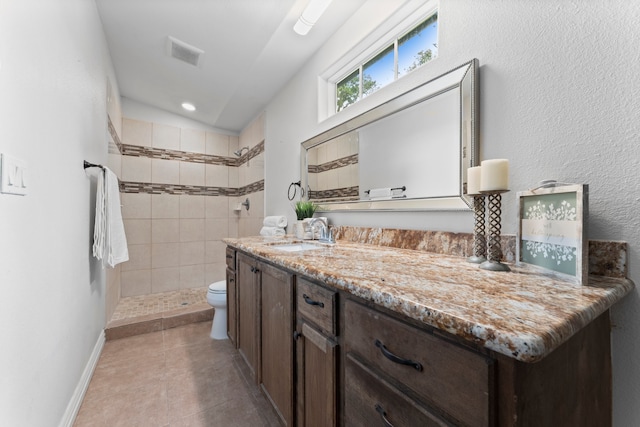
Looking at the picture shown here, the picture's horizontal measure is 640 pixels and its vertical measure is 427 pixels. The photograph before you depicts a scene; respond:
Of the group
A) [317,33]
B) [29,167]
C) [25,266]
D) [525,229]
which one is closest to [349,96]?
[317,33]

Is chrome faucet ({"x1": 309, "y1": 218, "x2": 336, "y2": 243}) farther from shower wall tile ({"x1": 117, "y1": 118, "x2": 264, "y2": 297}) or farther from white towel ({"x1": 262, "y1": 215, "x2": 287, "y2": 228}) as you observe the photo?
shower wall tile ({"x1": 117, "y1": 118, "x2": 264, "y2": 297})

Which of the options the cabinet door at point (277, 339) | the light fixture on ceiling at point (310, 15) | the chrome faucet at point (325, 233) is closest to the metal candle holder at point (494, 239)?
the cabinet door at point (277, 339)

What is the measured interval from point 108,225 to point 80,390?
3.20 feet

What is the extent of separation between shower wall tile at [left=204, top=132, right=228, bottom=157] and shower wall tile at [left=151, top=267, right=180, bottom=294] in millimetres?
1713

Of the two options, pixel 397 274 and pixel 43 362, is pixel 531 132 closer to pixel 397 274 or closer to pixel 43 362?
pixel 397 274

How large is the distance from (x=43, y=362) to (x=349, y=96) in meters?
2.12

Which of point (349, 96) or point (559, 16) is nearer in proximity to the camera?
point (559, 16)

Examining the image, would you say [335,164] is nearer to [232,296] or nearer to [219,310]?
[232,296]

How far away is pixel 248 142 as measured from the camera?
3537 millimetres

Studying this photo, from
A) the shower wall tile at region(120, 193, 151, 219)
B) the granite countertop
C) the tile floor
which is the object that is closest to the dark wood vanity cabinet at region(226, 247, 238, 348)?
the tile floor

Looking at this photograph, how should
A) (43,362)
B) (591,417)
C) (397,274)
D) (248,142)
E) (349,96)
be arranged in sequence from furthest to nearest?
1. (248,142)
2. (349,96)
3. (43,362)
4. (397,274)
5. (591,417)

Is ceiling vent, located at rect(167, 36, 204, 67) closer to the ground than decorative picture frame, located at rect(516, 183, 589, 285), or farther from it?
farther from it

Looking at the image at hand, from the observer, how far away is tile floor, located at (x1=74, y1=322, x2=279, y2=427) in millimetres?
1363

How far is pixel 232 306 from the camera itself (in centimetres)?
196
